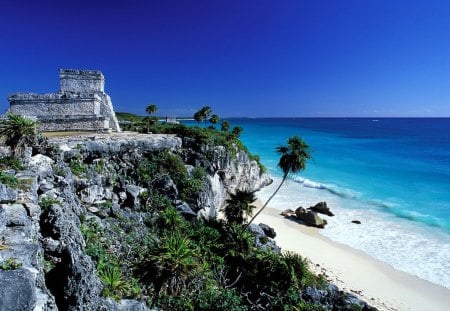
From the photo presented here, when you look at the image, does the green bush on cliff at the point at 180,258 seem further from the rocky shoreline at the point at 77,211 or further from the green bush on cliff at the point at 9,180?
the green bush on cliff at the point at 9,180

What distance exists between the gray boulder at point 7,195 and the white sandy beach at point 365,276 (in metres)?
17.6

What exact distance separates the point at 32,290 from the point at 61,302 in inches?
119

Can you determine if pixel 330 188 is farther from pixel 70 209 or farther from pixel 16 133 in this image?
pixel 16 133

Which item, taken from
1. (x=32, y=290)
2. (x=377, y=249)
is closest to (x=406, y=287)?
(x=377, y=249)

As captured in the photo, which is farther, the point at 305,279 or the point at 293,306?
the point at 305,279

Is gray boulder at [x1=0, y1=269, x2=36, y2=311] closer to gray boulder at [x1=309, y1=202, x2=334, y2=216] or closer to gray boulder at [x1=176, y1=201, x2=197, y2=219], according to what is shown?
gray boulder at [x1=176, y1=201, x2=197, y2=219]

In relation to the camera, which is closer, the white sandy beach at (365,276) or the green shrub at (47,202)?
the green shrub at (47,202)

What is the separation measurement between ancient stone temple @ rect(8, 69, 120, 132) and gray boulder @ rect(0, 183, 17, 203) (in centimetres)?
1641

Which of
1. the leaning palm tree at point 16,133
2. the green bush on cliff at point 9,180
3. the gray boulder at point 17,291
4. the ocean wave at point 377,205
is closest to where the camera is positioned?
the gray boulder at point 17,291

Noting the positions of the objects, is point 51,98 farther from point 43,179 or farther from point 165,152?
point 43,179

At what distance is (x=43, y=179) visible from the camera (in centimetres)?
1095

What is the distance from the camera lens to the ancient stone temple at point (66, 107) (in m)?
22.0

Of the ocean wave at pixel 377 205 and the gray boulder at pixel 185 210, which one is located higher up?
the gray boulder at pixel 185 210

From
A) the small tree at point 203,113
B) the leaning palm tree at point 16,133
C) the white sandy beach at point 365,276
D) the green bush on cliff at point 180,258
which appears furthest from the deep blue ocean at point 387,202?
the leaning palm tree at point 16,133
